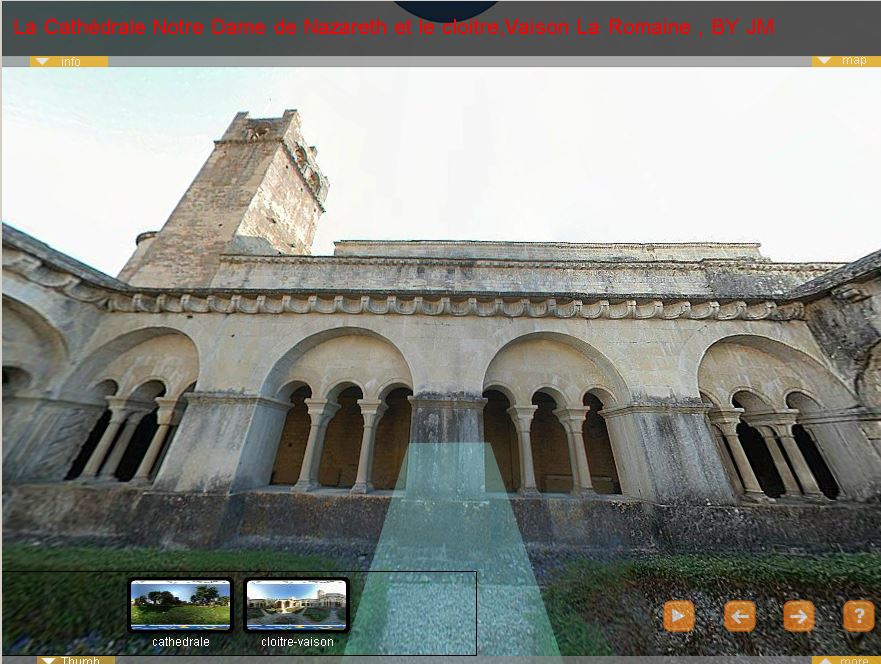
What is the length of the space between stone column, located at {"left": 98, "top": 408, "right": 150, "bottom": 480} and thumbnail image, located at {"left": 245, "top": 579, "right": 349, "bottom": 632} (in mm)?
5065

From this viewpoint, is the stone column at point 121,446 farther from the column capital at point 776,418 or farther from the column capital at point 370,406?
the column capital at point 776,418

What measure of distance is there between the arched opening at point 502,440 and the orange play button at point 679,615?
4.86 meters

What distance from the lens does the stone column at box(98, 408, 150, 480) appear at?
5.21 m

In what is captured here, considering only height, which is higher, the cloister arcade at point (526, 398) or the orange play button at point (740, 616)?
the cloister arcade at point (526, 398)

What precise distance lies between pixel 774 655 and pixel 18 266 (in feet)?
29.7

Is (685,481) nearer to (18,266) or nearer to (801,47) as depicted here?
(801,47)

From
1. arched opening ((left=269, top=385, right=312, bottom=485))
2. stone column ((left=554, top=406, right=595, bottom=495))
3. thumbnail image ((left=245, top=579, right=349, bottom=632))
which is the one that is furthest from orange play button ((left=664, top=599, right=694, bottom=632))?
arched opening ((left=269, top=385, right=312, bottom=485))

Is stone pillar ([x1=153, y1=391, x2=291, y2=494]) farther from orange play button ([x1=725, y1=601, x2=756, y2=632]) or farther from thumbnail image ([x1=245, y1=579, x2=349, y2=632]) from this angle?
orange play button ([x1=725, y1=601, x2=756, y2=632])

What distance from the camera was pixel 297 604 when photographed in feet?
8.05

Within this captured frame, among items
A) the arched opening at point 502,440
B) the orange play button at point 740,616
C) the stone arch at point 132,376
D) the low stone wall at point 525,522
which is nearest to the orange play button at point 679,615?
the orange play button at point 740,616

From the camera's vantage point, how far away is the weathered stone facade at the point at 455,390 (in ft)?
14.3

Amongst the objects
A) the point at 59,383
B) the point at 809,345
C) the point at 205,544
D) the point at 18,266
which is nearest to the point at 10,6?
the point at 18,266

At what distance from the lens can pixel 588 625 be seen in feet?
8.76

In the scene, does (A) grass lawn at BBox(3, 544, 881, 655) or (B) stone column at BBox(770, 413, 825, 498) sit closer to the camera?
(A) grass lawn at BBox(3, 544, 881, 655)
